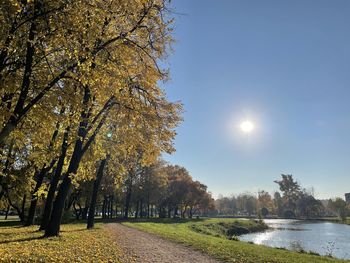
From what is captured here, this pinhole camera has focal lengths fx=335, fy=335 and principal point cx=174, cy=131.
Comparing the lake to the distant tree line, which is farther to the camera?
the distant tree line

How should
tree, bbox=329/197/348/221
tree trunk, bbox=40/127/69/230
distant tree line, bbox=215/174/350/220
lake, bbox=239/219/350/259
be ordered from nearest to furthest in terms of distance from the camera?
1. tree trunk, bbox=40/127/69/230
2. lake, bbox=239/219/350/259
3. tree, bbox=329/197/348/221
4. distant tree line, bbox=215/174/350/220

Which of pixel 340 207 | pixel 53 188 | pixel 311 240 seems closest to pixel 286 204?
Answer: pixel 340 207

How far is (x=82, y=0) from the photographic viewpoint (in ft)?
30.6

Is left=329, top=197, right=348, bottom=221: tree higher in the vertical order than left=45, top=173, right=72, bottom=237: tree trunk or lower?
higher

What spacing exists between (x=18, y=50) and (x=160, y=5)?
5.07m

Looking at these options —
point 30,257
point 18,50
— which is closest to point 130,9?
point 18,50

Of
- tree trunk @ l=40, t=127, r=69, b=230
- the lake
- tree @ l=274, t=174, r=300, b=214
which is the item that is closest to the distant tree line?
tree @ l=274, t=174, r=300, b=214

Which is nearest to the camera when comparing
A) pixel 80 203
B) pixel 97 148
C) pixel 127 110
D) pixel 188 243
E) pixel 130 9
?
pixel 130 9

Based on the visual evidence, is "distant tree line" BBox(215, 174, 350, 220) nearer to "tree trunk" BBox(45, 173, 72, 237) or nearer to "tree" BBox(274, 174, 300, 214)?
"tree" BBox(274, 174, 300, 214)

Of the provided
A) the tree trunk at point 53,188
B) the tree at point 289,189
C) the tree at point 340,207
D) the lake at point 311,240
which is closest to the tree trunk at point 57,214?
the tree trunk at point 53,188

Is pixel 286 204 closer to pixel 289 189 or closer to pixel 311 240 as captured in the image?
pixel 289 189

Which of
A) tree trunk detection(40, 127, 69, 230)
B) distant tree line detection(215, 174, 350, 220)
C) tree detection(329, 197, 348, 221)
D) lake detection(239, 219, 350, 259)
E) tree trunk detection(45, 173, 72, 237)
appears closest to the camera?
tree trunk detection(45, 173, 72, 237)

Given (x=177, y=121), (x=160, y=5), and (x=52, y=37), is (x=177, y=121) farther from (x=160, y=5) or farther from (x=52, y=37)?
(x=52, y=37)

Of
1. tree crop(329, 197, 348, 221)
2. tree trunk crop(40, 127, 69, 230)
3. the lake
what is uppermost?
tree crop(329, 197, 348, 221)
